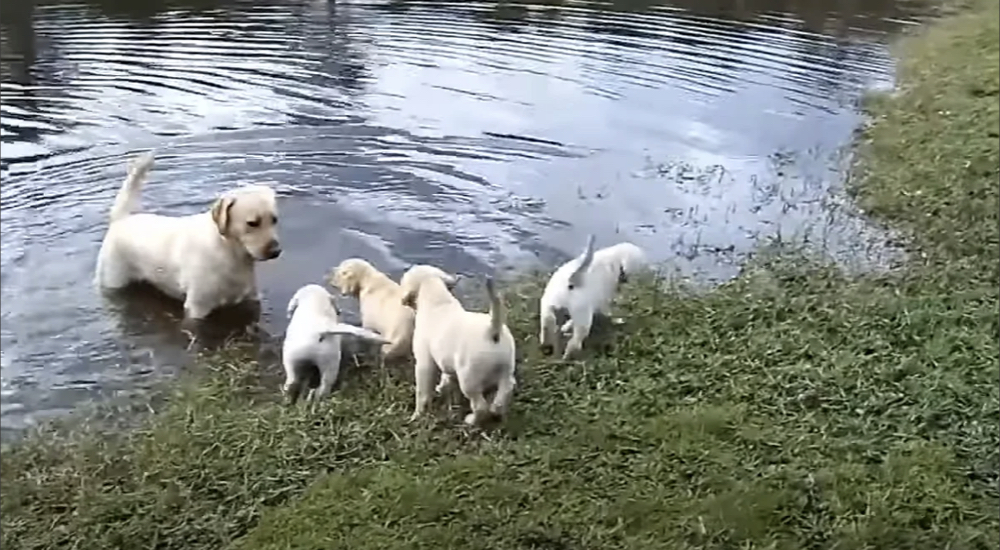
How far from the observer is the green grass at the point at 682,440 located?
140 centimetres

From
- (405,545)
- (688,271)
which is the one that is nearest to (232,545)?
(405,545)

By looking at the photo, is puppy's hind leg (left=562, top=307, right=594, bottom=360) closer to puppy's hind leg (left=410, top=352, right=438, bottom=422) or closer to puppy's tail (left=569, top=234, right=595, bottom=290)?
puppy's tail (left=569, top=234, right=595, bottom=290)

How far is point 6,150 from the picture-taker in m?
1.19

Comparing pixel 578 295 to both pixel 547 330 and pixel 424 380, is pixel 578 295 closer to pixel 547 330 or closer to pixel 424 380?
pixel 547 330

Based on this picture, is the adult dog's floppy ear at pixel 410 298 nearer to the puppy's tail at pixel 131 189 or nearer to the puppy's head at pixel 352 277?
the puppy's head at pixel 352 277

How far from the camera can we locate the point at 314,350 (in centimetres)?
188

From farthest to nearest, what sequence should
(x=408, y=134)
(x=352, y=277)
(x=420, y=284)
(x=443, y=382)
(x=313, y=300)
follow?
1. (x=408, y=134)
2. (x=352, y=277)
3. (x=313, y=300)
4. (x=420, y=284)
5. (x=443, y=382)

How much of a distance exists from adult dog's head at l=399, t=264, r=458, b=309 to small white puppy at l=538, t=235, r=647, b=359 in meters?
0.16

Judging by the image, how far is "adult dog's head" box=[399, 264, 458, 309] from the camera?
187cm

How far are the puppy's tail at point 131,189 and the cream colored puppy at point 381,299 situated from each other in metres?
0.36

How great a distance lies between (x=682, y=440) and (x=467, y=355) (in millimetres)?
302

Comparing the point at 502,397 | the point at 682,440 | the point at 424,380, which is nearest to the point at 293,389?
the point at 424,380

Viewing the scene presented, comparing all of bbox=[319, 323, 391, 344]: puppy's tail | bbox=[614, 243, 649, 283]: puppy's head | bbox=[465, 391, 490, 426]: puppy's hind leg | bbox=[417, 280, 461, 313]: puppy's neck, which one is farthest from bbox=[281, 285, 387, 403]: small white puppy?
bbox=[614, 243, 649, 283]: puppy's head

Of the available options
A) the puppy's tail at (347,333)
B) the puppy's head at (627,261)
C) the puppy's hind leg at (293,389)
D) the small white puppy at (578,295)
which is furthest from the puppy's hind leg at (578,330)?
the puppy's hind leg at (293,389)
